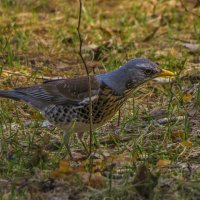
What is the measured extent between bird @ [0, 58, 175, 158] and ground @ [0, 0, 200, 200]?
230 mm

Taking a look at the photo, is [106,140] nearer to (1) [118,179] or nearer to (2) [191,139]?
(2) [191,139]

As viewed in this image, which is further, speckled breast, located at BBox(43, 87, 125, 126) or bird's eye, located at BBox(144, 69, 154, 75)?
bird's eye, located at BBox(144, 69, 154, 75)

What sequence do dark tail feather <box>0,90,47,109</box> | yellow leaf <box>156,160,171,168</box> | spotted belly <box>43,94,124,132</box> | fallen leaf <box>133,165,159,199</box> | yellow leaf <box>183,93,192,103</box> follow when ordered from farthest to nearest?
yellow leaf <box>183,93,192,103</box>, dark tail feather <box>0,90,47,109</box>, spotted belly <box>43,94,124,132</box>, yellow leaf <box>156,160,171,168</box>, fallen leaf <box>133,165,159,199</box>

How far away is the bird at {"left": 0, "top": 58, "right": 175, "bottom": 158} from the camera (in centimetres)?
696

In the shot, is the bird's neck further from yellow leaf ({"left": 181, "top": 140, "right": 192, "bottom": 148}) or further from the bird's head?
yellow leaf ({"left": 181, "top": 140, "right": 192, "bottom": 148})

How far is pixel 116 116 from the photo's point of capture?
26.8ft

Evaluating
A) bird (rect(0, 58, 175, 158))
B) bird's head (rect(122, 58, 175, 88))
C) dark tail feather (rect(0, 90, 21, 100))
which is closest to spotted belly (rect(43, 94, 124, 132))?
bird (rect(0, 58, 175, 158))

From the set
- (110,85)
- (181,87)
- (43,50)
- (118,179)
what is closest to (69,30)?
(43,50)

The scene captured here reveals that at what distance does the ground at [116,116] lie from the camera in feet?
19.4

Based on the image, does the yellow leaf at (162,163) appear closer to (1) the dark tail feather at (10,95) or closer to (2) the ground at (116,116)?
(2) the ground at (116,116)

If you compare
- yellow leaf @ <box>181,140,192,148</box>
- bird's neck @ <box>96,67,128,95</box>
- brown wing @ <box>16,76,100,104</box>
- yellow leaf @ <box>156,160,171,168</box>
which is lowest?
yellow leaf @ <box>181,140,192,148</box>

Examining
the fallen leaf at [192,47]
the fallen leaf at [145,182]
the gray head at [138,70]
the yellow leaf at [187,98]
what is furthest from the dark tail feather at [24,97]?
the fallen leaf at [192,47]

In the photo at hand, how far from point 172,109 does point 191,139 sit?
796 millimetres

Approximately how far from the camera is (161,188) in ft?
19.1
